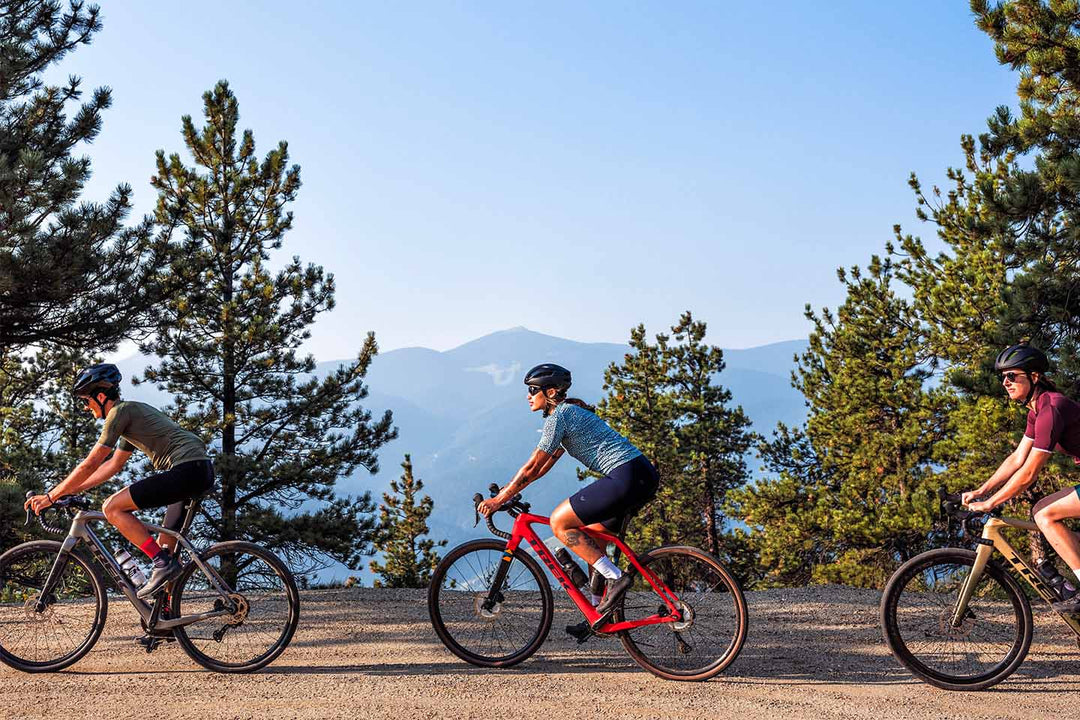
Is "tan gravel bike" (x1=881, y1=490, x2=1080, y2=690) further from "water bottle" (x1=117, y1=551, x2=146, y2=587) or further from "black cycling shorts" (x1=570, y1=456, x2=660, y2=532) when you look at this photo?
"water bottle" (x1=117, y1=551, x2=146, y2=587)

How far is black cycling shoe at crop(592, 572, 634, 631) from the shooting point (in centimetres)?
618

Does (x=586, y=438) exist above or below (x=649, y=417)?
below

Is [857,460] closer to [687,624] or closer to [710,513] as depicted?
[710,513]

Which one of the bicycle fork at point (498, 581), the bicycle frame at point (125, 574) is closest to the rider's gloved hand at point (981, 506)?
the bicycle fork at point (498, 581)

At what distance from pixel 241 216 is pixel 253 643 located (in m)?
20.0

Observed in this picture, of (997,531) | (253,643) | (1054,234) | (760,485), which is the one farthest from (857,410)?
(253,643)

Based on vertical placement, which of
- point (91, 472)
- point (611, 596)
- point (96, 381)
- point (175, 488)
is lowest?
point (611, 596)

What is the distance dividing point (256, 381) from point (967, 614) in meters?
22.4

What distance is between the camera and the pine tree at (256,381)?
23516mm

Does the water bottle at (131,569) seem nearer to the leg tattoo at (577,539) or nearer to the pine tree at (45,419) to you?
the leg tattoo at (577,539)

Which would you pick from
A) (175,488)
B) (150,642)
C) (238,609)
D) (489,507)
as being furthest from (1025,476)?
(150,642)

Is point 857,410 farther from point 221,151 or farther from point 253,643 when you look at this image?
point 253,643

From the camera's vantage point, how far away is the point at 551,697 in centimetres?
581

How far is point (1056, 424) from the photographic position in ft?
18.8
